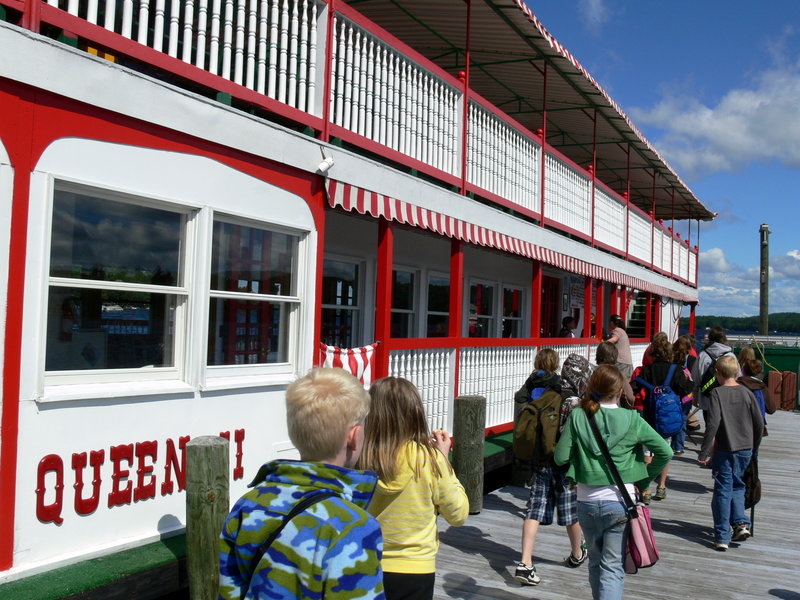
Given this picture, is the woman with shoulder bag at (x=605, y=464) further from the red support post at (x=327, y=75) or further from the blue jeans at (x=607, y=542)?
the red support post at (x=327, y=75)

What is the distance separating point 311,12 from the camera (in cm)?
606

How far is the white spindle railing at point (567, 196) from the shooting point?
11453mm

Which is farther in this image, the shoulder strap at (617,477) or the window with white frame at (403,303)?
the window with white frame at (403,303)

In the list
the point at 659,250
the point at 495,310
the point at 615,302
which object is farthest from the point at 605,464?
the point at 659,250

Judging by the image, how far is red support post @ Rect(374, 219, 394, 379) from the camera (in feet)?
22.6

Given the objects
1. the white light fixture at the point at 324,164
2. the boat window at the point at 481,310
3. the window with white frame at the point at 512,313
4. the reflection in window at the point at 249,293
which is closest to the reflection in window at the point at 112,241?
the reflection in window at the point at 249,293

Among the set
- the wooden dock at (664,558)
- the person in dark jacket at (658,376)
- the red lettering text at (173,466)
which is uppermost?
the person in dark jacket at (658,376)

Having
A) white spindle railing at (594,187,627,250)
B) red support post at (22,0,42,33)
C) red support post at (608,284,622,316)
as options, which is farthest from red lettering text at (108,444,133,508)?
red support post at (608,284,622,316)

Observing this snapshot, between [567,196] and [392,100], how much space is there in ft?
19.1

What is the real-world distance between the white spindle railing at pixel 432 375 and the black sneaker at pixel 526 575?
7.89ft

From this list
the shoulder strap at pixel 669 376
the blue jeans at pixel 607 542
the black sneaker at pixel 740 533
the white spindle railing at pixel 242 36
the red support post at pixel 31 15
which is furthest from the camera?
the shoulder strap at pixel 669 376

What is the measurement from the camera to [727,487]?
20.9 ft

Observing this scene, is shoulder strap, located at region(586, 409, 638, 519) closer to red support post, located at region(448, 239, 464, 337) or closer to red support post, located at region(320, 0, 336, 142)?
red support post, located at region(320, 0, 336, 142)

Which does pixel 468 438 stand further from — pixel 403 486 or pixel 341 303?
pixel 403 486
